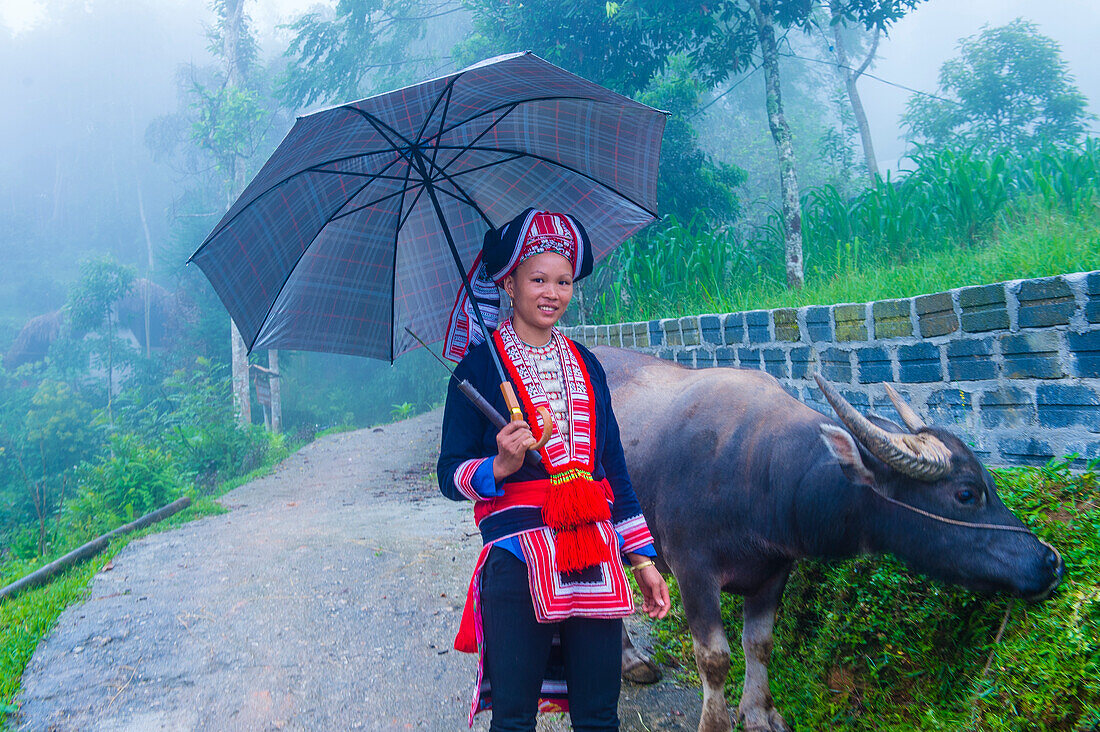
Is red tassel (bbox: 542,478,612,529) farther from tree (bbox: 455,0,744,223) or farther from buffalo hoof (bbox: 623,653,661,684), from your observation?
tree (bbox: 455,0,744,223)

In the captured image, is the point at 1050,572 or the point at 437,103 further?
the point at 437,103

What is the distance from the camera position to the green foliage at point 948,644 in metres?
2.04

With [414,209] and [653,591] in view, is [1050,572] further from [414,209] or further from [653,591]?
[414,209]

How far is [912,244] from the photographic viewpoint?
573 cm

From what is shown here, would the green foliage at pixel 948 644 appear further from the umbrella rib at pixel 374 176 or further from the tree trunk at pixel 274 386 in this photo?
the tree trunk at pixel 274 386

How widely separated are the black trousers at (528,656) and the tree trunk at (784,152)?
5278mm

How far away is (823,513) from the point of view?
2.58 meters

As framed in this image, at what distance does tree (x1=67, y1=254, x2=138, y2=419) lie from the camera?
90.3 feet

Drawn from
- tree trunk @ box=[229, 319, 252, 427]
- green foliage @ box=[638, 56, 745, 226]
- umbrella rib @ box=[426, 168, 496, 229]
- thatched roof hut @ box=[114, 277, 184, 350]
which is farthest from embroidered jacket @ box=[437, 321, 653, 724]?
thatched roof hut @ box=[114, 277, 184, 350]

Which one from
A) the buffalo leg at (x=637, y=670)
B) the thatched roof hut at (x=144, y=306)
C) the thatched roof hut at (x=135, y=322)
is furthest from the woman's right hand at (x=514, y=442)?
the thatched roof hut at (x=144, y=306)

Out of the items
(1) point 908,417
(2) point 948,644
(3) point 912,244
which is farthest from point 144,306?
(2) point 948,644

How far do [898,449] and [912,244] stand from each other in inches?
163

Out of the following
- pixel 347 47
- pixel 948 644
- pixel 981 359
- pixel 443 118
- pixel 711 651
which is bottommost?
pixel 711 651

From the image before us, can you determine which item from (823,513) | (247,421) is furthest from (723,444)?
(247,421)
